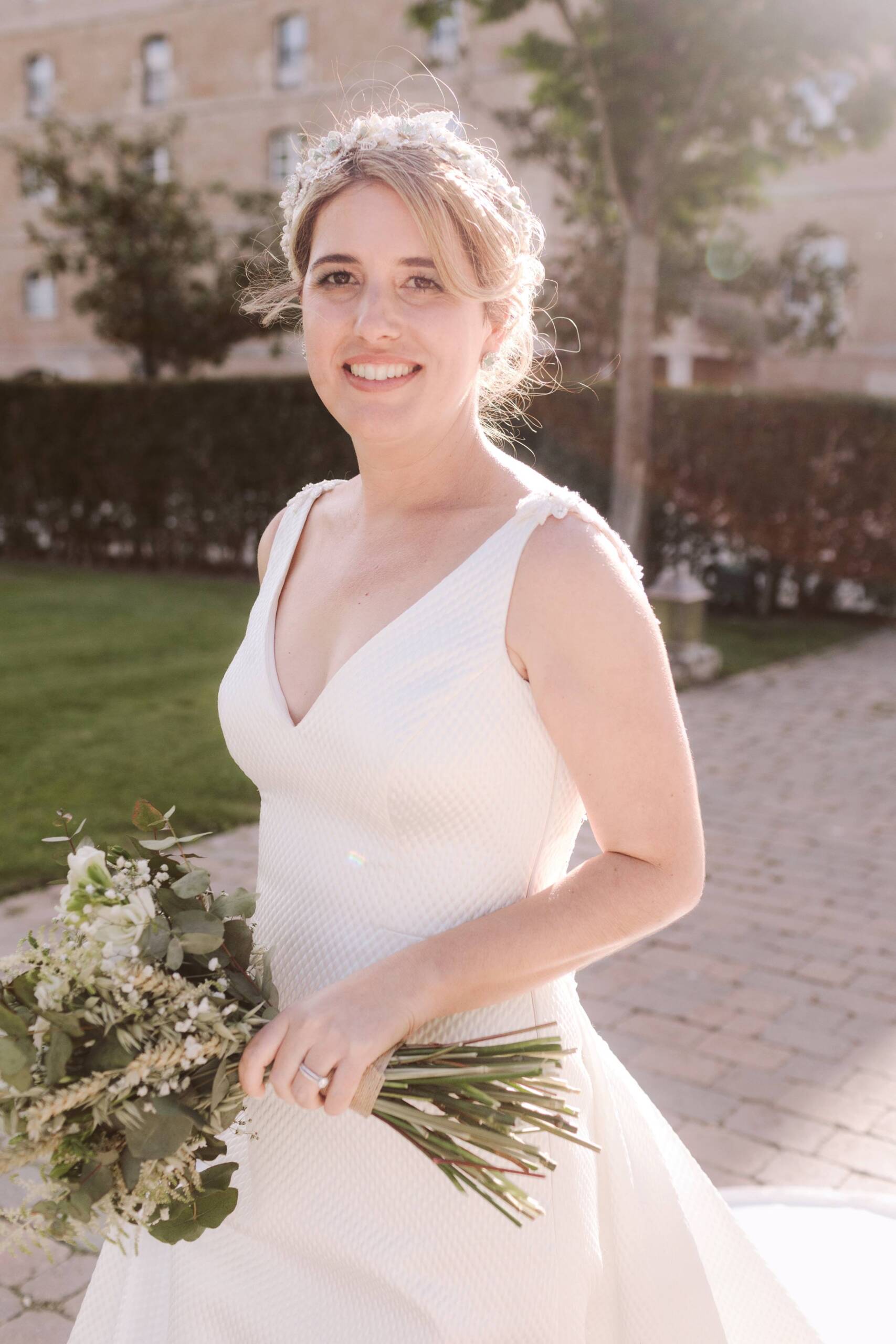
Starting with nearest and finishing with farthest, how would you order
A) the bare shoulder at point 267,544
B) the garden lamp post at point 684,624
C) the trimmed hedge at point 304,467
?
the bare shoulder at point 267,544 < the garden lamp post at point 684,624 < the trimmed hedge at point 304,467

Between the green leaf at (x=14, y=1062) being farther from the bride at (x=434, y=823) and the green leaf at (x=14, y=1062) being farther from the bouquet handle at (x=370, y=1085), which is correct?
the bouquet handle at (x=370, y=1085)

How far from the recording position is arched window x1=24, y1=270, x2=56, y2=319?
1700 inches

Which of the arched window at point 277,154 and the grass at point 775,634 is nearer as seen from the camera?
the grass at point 775,634

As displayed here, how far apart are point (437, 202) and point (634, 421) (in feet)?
35.2

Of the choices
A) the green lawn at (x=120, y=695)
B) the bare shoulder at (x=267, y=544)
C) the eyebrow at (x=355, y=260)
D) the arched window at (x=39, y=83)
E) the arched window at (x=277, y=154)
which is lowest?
the green lawn at (x=120, y=695)

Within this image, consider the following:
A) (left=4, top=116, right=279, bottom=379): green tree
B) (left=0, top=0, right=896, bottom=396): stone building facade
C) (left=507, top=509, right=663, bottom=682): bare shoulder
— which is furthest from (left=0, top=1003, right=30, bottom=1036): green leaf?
(left=0, top=0, right=896, bottom=396): stone building facade

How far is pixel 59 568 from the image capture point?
19.3 m

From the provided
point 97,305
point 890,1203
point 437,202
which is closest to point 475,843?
point 437,202

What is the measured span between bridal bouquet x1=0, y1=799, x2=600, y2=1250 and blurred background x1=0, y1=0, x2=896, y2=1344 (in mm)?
337

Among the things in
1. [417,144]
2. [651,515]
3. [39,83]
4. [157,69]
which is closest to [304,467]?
[651,515]

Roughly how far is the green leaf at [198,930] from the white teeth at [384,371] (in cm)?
86

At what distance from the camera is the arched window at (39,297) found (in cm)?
4319

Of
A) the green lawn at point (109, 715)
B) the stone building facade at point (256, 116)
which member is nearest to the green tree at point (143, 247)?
the stone building facade at point (256, 116)

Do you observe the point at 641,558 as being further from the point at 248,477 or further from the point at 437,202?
the point at 437,202
